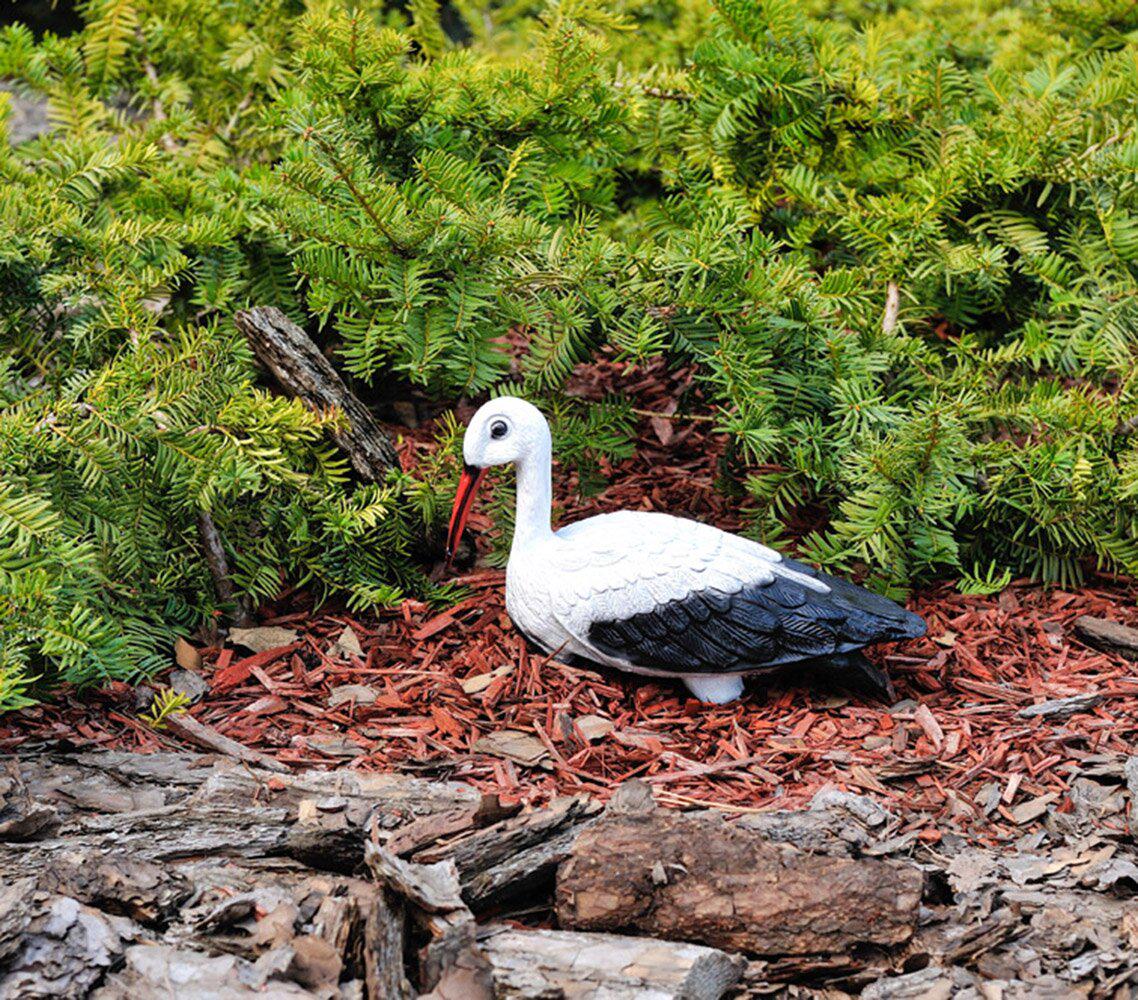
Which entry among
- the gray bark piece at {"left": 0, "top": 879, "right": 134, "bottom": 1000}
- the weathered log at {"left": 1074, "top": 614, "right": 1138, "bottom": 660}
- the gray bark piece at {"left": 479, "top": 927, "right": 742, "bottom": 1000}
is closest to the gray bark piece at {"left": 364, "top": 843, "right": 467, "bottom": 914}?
the gray bark piece at {"left": 479, "top": 927, "right": 742, "bottom": 1000}

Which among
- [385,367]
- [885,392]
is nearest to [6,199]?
[385,367]

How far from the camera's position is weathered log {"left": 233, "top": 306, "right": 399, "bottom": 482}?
3.79 meters

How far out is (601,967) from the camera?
2385mm

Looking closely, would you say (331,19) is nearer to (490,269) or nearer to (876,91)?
(490,269)

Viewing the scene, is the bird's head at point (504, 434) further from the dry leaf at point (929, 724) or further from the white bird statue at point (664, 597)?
the dry leaf at point (929, 724)

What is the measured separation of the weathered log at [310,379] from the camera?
3793 millimetres

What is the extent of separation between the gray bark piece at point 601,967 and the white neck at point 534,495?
1.39 metres

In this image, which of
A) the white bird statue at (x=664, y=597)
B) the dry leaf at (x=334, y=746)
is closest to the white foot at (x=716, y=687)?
the white bird statue at (x=664, y=597)

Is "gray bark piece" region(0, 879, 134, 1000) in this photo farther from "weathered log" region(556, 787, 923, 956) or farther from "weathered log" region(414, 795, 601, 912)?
"weathered log" region(556, 787, 923, 956)

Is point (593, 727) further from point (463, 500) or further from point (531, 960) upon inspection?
point (531, 960)

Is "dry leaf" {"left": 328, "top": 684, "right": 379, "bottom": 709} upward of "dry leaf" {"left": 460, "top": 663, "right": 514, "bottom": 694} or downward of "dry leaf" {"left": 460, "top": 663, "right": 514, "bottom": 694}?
upward

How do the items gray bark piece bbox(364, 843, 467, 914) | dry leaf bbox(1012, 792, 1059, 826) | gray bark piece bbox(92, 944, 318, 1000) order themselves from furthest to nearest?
1. dry leaf bbox(1012, 792, 1059, 826)
2. gray bark piece bbox(364, 843, 467, 914)
3. gray bark piece bbox(92, 944, 318, 1000)

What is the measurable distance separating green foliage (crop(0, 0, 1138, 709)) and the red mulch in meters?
0.14

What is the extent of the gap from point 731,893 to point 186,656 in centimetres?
178
